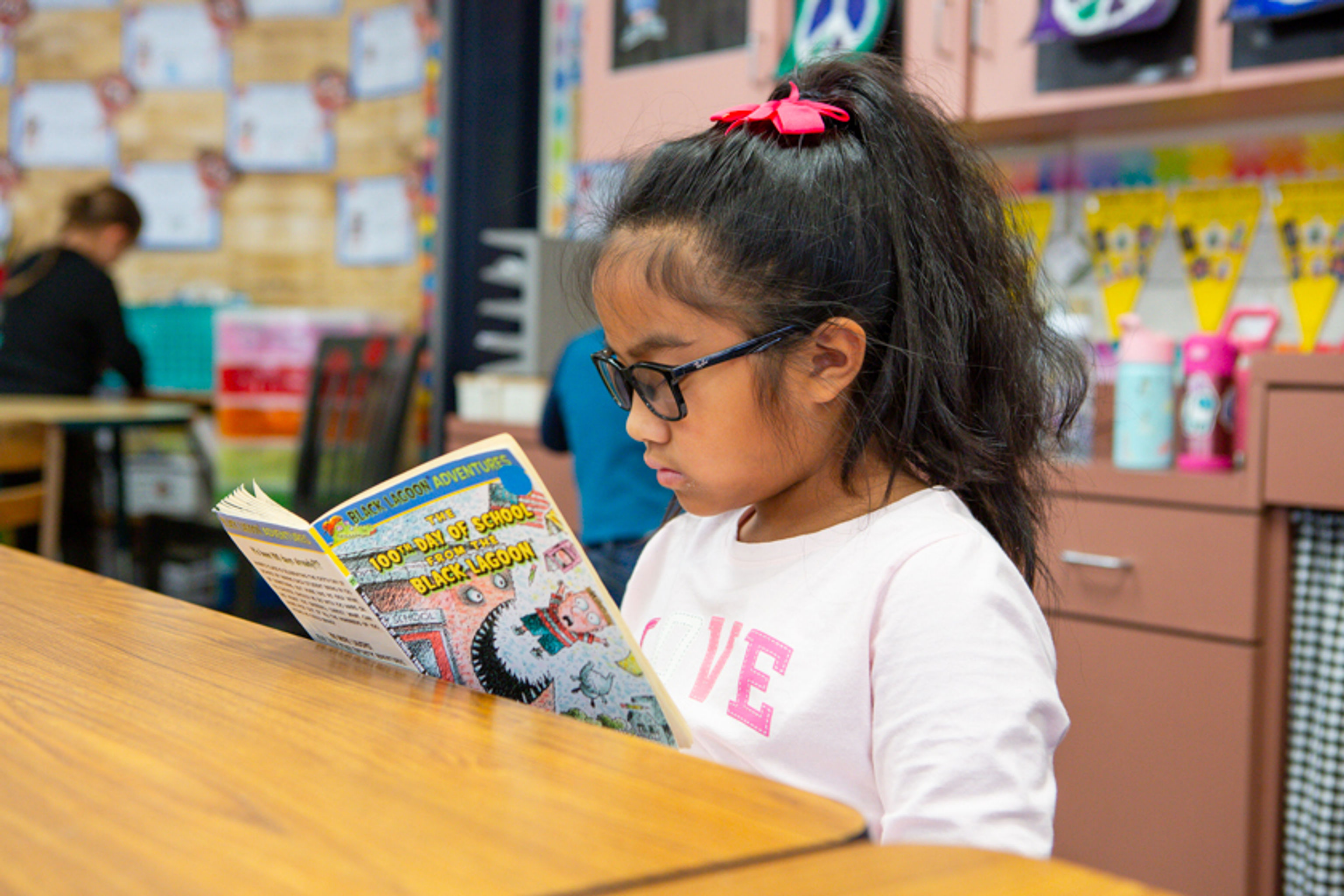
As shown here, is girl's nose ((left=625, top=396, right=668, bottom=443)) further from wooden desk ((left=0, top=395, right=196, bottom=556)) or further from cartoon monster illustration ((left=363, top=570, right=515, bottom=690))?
wooden desk ((left=0, top=395, right=196, bottom=556))

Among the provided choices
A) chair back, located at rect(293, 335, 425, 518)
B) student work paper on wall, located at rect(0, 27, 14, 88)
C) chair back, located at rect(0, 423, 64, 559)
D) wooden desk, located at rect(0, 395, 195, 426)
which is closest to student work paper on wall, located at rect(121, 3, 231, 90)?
student work paper on wall, located at rect(0, 27, 14, 88)

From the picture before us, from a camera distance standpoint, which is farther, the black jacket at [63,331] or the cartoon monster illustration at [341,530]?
the black jacket at [63,331]

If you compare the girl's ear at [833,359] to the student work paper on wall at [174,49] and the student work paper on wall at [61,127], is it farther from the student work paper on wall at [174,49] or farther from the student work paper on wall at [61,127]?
the student work paper on wall at [61,127]

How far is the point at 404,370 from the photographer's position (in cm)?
314

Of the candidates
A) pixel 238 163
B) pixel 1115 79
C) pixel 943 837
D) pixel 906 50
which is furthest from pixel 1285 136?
pixel 238 163

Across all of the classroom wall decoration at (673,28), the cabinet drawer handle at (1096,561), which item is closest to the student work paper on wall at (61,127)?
the classroom wall decoration at (673,28)

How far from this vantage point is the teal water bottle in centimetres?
190

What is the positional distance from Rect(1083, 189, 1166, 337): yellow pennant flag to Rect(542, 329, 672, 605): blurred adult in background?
115cm

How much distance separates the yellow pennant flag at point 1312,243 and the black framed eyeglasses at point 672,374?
1.77m

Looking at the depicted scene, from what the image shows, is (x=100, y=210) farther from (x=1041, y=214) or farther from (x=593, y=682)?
(x=593, y=682)

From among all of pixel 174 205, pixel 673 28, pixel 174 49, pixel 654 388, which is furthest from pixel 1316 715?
pixel 174 49

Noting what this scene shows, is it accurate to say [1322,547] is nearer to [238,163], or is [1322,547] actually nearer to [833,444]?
[833,444]

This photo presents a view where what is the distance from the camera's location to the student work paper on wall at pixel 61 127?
449 centimetres

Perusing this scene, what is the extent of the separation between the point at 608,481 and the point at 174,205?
3.28m
